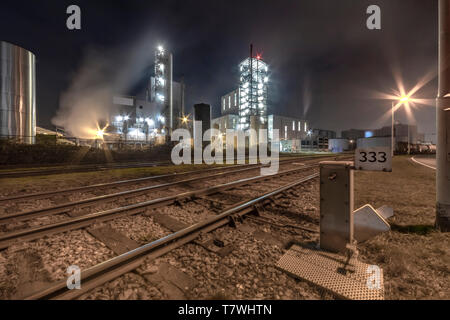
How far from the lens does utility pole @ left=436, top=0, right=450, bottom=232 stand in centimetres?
380

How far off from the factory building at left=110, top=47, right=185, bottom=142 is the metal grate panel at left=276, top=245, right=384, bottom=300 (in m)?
41.8

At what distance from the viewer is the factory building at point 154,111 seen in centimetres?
4309

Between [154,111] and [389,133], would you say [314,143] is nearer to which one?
[154,111]

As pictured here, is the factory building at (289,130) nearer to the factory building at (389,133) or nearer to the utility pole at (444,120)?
the factory building at (389,133)

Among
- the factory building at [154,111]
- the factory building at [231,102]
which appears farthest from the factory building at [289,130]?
the factory building at [154,111]

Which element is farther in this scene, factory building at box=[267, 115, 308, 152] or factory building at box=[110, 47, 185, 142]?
factory building at box=[267, 115, 308, 152]

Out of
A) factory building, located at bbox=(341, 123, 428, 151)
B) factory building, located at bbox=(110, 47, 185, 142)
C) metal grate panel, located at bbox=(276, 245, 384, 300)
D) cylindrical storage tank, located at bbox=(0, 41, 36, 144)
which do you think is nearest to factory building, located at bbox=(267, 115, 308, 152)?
factory building, located at bbox=(341, 123, 428, 151)

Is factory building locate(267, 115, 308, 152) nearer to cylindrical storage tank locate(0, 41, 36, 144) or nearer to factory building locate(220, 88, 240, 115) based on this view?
factory building locate(220, 88, 240, 115)

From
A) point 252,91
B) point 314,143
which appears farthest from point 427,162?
point 314,143

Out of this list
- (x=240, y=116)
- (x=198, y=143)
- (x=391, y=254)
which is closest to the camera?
(x=391, y=254)
